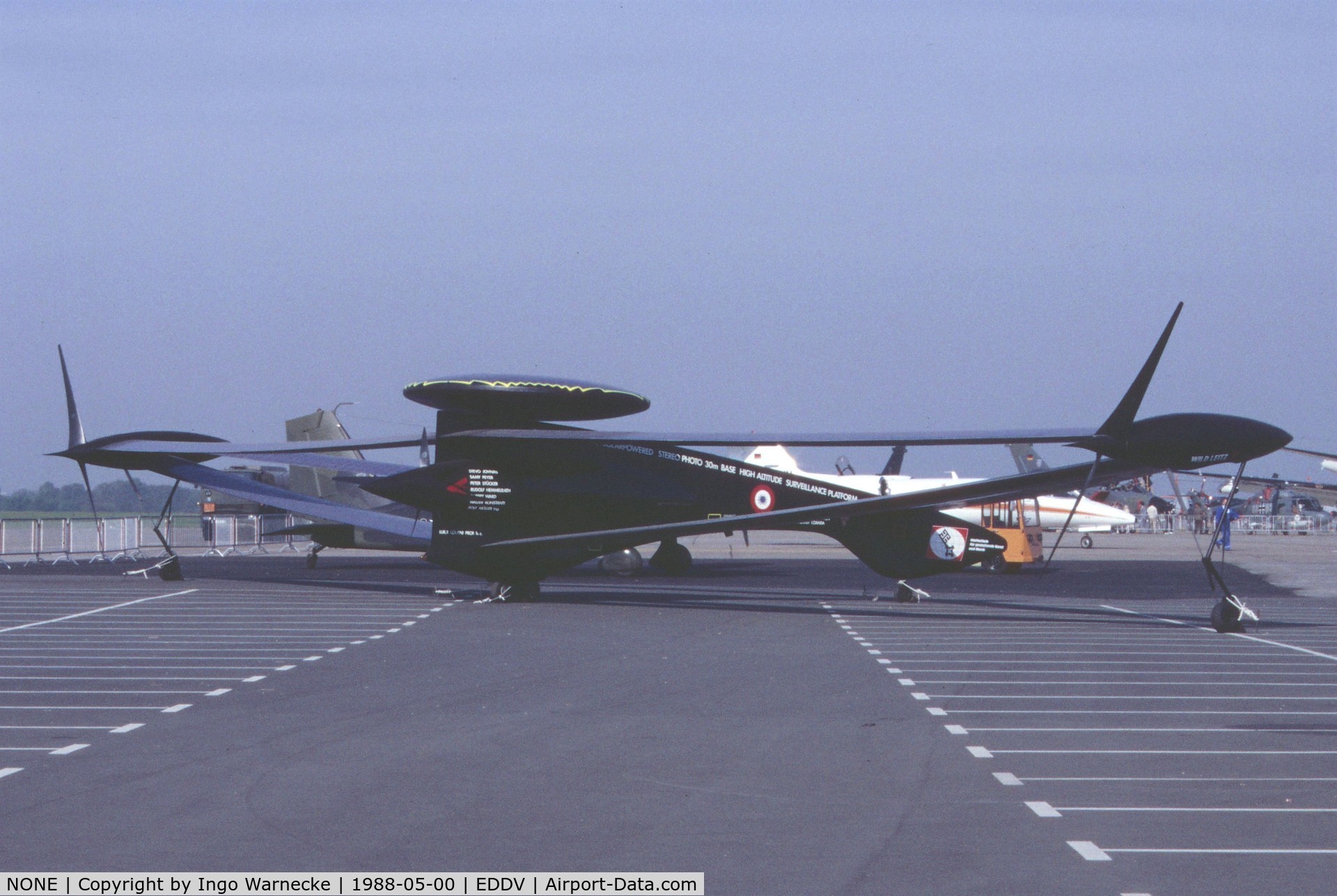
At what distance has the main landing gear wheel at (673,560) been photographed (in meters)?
37.0

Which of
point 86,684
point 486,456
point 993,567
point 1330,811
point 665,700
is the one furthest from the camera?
point 993,567

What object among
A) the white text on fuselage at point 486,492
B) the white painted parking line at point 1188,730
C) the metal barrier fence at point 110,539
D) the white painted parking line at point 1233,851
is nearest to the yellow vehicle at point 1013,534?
the white text on fuselage at point 486,492

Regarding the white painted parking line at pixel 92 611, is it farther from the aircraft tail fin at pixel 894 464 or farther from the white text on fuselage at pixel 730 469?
the aircraft tail fin at pixel 894 464

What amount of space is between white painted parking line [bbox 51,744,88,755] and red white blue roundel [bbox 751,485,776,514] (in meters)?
17.8

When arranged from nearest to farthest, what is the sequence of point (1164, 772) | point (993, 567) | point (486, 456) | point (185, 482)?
point (1164, 772) < point (486, 456) < point (185, 482) < point (993, 567)

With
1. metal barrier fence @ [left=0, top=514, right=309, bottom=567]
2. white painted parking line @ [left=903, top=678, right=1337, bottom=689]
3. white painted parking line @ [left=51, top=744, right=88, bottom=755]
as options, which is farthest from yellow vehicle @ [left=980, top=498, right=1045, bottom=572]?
white painted parking line @ [left=51, top=744, right=88, bottom=755]

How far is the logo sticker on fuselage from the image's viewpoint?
27.1 meters

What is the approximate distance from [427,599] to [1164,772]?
19972 mm

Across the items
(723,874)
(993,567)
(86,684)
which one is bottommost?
(993,567)

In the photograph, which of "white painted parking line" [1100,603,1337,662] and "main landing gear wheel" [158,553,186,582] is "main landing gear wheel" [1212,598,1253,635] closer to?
"white painted parking line" [1100,603,1337,662]

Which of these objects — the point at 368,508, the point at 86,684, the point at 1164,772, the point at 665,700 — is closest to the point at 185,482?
the point at 368,508

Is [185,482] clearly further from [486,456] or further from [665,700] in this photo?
[665,700]

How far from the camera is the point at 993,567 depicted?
39906mm

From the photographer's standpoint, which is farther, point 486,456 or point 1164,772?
point 486,456
